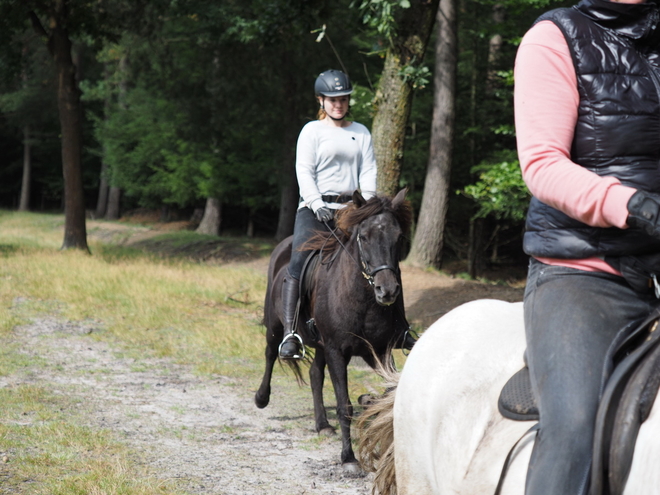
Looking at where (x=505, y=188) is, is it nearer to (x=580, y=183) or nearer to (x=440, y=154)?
(x=440, y=154)

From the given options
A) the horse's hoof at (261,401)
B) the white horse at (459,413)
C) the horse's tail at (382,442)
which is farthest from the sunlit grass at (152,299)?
the white horse at (459,413)

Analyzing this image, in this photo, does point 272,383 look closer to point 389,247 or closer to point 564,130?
point 389,247

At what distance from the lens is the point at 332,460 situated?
17.6ft

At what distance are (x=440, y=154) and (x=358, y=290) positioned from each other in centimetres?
1122

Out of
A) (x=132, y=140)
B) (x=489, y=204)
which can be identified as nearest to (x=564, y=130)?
(x=489, y=204)

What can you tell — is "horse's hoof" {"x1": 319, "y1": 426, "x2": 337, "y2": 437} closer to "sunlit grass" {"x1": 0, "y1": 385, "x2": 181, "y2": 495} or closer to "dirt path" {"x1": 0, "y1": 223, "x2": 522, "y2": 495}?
"dirt path" {"x1": 0, "y1": 223, "x2": 522, "y2": 495}

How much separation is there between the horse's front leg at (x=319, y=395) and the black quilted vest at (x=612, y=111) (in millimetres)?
4238

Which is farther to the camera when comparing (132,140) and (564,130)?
(132,140)

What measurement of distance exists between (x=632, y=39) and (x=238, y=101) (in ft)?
73.7

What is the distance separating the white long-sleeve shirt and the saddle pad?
3528 millimetres

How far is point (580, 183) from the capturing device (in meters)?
1.88

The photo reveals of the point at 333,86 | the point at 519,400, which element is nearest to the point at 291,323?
the point at 333,86

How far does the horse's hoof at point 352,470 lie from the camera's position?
5.03m

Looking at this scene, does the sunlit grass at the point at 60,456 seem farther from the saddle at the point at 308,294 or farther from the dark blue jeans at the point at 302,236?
the dark blue jeans at the point at 302,236
